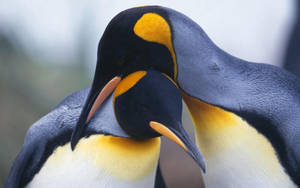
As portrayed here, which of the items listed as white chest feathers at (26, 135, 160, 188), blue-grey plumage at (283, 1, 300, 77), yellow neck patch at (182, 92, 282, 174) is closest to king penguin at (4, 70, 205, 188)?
white chest feathers at (26, 135, 160, 188)

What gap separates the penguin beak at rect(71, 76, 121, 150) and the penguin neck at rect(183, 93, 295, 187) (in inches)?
7.3

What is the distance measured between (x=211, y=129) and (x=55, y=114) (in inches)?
15.3

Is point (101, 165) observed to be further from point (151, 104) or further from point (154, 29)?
point (154, 29)

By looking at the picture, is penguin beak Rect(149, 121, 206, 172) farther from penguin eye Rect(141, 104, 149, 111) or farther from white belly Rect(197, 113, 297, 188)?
white belly Rect(197, 113, 297, 188)

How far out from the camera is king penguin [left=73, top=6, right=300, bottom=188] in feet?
3.18

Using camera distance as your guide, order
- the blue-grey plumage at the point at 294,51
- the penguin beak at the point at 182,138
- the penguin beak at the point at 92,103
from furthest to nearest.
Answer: the blue-grey plumage at the point at 294,51, the penguin beak at the point at 92,103, the penguin beak at the point at 182,138

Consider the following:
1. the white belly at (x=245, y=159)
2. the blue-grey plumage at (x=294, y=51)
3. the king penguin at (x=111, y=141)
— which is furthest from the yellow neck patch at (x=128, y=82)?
the blue-grey plumage at (x=294, y=51)

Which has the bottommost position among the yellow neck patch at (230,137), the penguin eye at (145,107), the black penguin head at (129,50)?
the yellow neck patch at (230,137)

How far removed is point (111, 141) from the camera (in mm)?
1059

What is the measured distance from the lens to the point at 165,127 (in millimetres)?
923

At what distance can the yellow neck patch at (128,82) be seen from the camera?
95 centimetres

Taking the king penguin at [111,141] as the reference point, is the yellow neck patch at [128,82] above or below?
above

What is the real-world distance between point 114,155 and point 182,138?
8.5 inches

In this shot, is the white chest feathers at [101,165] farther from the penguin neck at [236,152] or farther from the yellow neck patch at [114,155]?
the penguin neck at [236,152]
